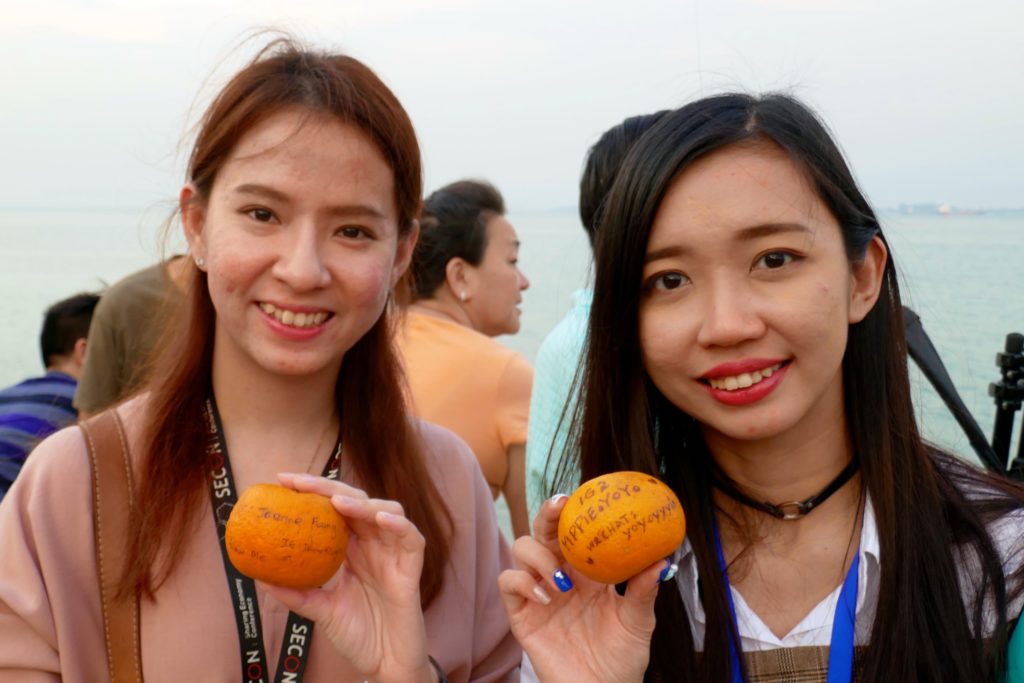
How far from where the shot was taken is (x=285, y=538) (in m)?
2.03

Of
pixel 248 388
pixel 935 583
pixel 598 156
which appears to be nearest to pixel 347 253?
pixel 248 388

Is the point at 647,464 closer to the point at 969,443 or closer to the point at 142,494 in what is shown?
the point at 142,494

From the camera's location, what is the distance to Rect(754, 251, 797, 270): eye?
2127mm

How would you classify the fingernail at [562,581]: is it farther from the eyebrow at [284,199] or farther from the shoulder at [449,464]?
the eyebrow at [284,199]

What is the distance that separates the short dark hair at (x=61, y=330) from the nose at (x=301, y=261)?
451cm

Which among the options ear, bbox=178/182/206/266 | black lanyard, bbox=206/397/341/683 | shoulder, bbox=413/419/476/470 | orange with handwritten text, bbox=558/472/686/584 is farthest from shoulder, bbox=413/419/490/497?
ear, bbox=178/182/206/266

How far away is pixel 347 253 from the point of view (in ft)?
7.72

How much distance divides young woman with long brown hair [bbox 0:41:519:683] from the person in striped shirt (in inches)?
47.0

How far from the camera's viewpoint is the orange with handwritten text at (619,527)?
1.98 meters

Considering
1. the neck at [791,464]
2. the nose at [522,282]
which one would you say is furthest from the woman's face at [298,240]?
the nose at [522,282]

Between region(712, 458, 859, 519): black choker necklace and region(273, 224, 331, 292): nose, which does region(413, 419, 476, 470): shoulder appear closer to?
region(273, 224, 331, 292): nose

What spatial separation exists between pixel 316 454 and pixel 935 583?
148 centimetres

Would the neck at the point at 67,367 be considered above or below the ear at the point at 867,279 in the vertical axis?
below

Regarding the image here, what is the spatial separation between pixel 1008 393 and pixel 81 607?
3.38 meters
